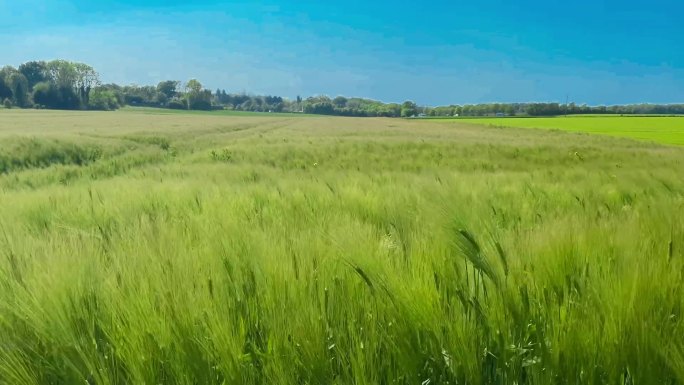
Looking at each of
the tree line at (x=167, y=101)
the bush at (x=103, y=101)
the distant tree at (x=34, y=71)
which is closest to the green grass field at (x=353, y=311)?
the tree line at (x=167, y=101)

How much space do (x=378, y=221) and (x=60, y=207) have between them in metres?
2.22

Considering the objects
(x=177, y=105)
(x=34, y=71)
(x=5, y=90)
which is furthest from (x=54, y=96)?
Result: (x=177, y=105)

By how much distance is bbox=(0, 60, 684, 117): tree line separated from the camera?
79938 millimetres

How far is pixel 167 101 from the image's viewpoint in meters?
114

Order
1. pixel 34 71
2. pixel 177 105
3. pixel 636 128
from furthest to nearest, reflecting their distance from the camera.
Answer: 1. pixel 177 105
2. pixel 34 71
3. pixel 636 128

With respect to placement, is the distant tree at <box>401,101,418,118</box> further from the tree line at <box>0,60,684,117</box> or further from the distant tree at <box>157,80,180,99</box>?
the distant tree at <box>157,80,180,99</box>

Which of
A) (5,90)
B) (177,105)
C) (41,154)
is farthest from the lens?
(177,105)

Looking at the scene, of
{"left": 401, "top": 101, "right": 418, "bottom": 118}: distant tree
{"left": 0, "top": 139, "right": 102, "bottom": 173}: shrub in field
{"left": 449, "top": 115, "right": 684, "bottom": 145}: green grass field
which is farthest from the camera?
{"left": 401, "top": 101, "right": 418, "bottom": 118}: distant tree

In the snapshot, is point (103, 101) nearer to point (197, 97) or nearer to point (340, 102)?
point (197, 97)

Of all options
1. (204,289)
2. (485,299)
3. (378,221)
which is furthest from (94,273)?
(378,221)

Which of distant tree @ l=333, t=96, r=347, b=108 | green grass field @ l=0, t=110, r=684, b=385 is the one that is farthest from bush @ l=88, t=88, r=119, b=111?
green grass field @ l=0, t=110, r=684, b=385

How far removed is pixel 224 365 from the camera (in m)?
0.80

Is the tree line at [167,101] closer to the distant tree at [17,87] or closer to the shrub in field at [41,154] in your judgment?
the distant tree at [17,87]

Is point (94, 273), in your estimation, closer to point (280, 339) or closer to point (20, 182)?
point (280, 339)
